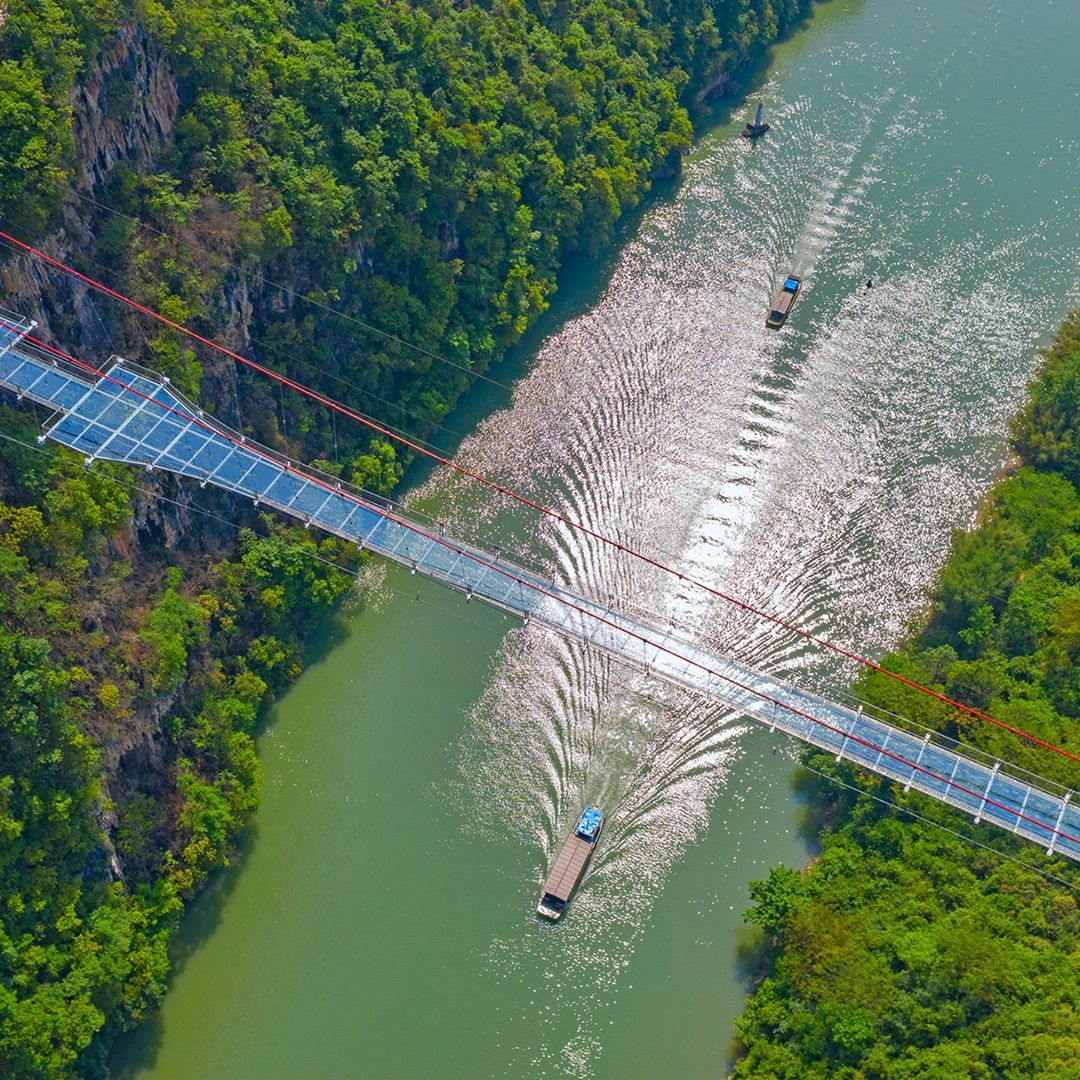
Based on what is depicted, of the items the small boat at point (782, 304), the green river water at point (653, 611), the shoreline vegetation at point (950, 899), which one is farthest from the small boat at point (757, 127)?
the shoreline vegetation at point (950, 899)

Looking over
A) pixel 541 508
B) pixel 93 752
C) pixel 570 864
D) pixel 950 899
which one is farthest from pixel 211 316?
pixel 950 899

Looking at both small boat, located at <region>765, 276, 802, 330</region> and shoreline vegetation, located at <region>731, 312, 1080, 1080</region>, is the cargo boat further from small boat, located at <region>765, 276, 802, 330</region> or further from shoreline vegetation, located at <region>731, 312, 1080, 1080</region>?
small boat, located at <region>765, 276, 802, 330</region>

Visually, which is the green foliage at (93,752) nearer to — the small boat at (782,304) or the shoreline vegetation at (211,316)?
the shoreline vegetation at (211,316)

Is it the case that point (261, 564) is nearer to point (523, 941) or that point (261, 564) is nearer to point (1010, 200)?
point (523, 941)

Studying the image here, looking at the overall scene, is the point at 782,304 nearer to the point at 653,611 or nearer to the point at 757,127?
the point at 757,127

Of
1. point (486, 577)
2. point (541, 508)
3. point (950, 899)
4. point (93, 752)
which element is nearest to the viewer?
point (93, 752)

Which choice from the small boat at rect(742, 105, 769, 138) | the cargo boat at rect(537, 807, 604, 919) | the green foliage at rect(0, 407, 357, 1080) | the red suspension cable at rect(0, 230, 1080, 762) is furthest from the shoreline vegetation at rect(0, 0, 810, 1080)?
the cargo boat at rect(537, 807, 604, 919)

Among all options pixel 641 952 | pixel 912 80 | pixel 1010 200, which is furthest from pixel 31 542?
pixel 912 80
